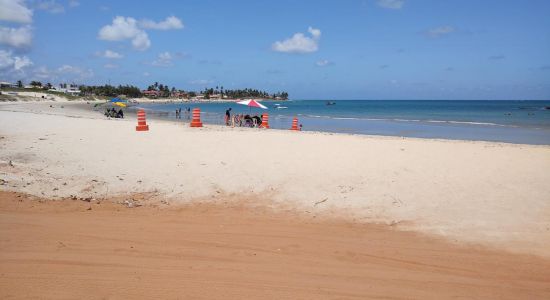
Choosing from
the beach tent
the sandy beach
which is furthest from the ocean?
the sandy beach

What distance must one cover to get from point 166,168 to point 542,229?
265 inches

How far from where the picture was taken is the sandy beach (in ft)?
12.2

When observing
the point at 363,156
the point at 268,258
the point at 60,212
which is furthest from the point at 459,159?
the point at 60,212

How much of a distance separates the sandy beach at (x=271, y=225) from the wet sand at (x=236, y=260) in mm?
19

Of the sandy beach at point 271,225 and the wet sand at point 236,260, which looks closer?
the wet sand at point 236,260

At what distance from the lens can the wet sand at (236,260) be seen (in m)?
3.56

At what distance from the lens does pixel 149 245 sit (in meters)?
4.49

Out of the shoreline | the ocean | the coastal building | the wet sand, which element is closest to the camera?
the wet sand

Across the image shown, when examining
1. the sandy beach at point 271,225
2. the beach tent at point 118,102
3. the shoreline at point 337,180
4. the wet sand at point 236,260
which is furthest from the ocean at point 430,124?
the wet sand at point 236,260

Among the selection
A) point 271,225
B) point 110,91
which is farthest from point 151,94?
point 271,225

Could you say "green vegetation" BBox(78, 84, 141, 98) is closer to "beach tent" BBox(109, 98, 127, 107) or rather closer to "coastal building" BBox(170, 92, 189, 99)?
"coastal building" BBox(170, 92, 189, 99)

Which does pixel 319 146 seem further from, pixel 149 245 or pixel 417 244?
pixel 149 245

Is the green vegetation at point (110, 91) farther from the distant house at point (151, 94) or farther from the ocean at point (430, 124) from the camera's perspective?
the ocean at point (430, 124)

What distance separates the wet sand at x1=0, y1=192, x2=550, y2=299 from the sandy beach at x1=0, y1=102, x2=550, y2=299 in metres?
0.02
